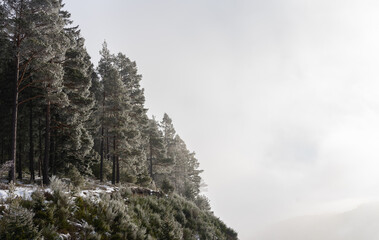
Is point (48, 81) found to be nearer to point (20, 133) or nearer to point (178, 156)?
point (20, 133)

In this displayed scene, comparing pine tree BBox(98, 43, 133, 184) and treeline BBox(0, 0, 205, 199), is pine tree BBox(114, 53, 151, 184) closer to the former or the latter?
treeline BBox(0, 0, 205, 199)

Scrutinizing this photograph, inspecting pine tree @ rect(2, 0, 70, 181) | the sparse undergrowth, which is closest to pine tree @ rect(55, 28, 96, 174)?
pine tree @ rect(2, 0, 70, 181)

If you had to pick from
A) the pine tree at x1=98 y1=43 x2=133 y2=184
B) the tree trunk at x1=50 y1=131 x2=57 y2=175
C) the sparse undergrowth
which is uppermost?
the pine tree at x1=98 y1=43 x2=133 y2=184

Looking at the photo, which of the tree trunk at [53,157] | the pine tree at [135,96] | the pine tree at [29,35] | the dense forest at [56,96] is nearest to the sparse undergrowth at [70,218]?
the dense forest at [56,96]

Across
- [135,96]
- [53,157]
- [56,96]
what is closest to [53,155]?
[53,157]

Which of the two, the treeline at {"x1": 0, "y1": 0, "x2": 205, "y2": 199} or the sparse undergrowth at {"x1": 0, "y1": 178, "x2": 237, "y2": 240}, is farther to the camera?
the treeline at {"x1": 0, "y1": 0, "x2": 205, "y2": 199}

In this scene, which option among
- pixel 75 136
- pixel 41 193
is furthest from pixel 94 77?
pixel 41 193

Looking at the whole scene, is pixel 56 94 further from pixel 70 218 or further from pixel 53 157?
pixel 70 218

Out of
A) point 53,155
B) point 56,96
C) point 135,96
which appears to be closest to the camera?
point 56,96

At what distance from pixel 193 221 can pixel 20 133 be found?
19445 mm

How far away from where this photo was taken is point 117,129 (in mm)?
22688

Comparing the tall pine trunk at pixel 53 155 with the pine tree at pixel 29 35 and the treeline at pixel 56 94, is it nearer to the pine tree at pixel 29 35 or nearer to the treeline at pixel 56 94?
the treeline at pixel 56 94

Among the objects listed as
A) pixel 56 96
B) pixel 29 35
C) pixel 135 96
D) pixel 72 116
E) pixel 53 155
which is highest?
pixel 135 96

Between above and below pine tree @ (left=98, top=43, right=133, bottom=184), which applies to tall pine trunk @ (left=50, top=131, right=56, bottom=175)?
below
